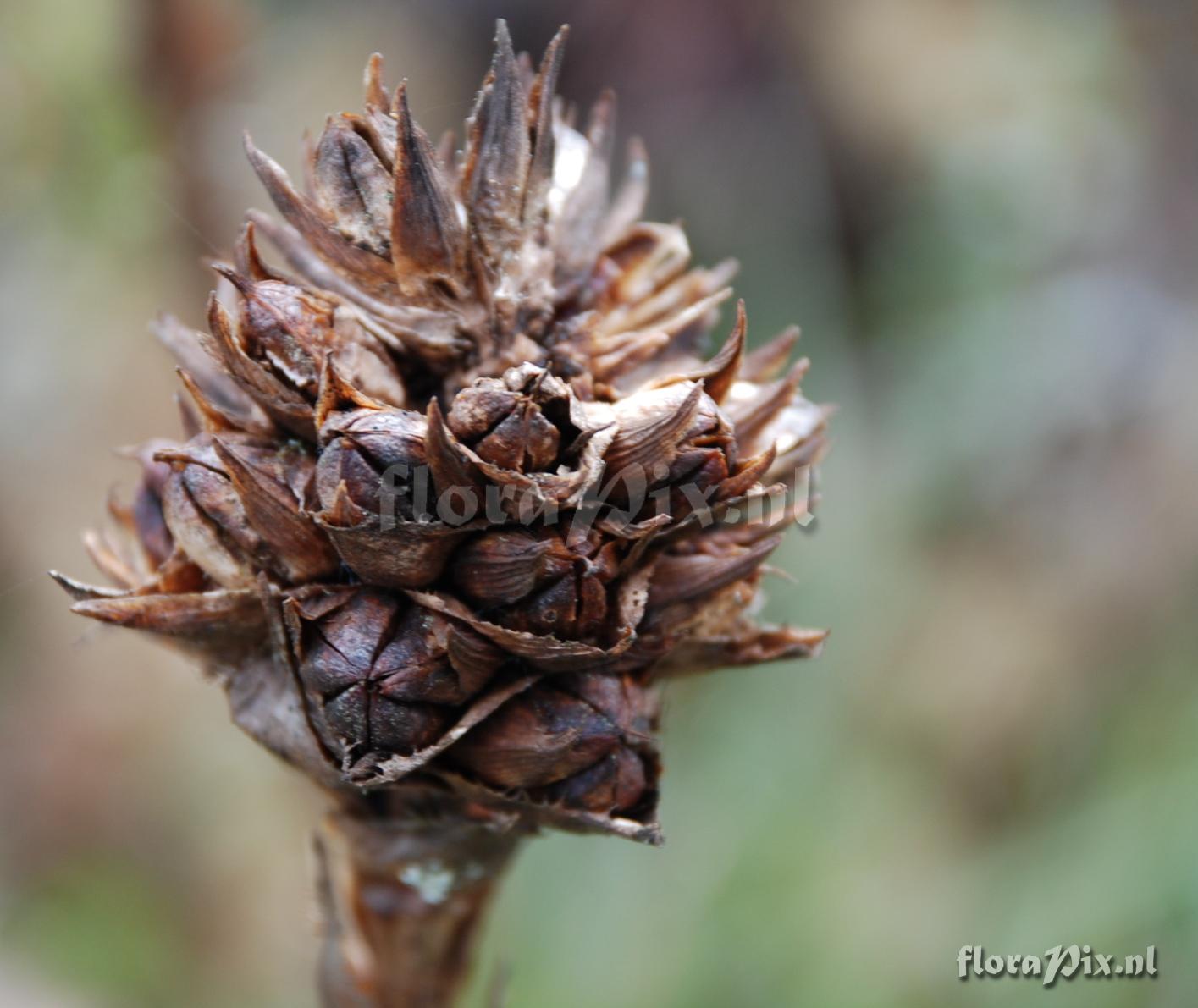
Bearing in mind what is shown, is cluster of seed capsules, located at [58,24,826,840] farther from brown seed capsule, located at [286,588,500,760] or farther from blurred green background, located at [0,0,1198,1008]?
blurred green background, located at [0,0,1198,1008]

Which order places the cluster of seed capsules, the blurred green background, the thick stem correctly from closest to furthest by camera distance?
the cluster of seed capsules
the thick stem
the blurred green background

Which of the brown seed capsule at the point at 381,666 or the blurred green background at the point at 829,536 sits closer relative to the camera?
the brown seed capsule at the point at 381,666

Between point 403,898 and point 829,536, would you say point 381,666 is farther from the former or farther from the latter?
point 829,536

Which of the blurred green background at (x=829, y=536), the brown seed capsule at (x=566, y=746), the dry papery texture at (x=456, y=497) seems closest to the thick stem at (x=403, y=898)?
the dry papery texture at (x=456, y=497)

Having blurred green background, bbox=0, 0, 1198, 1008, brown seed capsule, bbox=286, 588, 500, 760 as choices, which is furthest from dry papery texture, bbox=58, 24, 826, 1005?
blurred green background, bbox=0, 0, 1198, 1008

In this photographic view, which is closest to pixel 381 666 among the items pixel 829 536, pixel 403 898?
pixel 403 898

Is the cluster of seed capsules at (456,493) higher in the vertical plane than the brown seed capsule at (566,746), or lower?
higher

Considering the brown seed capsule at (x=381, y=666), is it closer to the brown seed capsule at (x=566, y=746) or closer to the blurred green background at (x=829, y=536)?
the brown seed capsule at (x=566, y=746)
